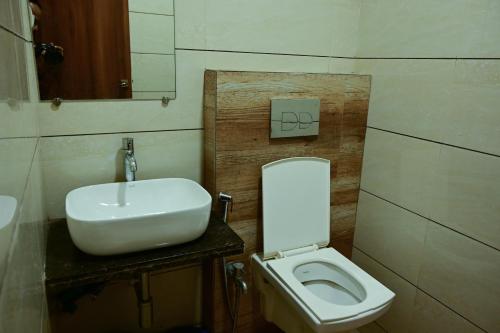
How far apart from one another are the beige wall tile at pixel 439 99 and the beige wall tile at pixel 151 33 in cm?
94

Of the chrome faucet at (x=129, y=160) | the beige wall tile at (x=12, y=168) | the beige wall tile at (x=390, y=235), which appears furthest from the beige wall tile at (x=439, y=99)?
the beige wall tile at (x=12, y=168)

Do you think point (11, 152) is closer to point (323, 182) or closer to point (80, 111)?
point (80, 111)

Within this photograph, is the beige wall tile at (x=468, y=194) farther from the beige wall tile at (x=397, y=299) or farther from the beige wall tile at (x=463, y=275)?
the beige wall tile at (x=397, y=299)

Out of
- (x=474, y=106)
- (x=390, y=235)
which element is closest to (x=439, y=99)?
(x=474, y=106)

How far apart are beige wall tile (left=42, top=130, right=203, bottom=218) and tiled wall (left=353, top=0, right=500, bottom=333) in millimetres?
878

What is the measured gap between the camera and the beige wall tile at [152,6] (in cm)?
139

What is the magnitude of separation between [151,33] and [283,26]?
0.57 m

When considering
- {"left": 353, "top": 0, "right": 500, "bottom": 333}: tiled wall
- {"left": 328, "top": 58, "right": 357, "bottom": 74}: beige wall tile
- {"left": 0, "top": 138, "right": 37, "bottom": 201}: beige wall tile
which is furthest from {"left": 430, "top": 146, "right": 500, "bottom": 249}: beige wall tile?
{"left": 0, "top": 138, "right": 37, "bottom": 201}: beige wall tile

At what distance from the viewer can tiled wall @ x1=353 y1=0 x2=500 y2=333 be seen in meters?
1.33

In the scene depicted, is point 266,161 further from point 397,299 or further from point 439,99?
point 397,299

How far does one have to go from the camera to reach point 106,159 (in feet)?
4.81

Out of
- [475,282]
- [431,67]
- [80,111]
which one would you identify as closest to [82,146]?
[80,111]

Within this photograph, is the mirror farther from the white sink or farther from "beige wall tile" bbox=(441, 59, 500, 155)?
"beige wall tile" bbox=(441, 59, 500, 155)

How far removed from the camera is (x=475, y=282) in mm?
1395
